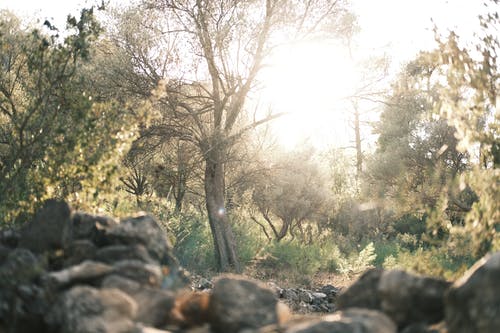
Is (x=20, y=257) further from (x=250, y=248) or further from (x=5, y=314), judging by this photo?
(x=250, y=248)

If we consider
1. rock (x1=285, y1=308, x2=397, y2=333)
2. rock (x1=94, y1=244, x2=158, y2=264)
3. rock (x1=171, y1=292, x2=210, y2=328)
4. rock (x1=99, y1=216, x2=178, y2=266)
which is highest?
rock (x1=99, y1=216, x2=178, y2=266)

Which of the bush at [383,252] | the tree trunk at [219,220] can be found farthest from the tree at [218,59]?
the bush at [383,252]

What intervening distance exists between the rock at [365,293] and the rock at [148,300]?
4.89 feet

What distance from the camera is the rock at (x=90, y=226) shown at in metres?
5.54

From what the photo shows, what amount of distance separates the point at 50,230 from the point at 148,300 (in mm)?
1554

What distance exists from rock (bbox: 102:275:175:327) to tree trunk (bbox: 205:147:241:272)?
1310cm

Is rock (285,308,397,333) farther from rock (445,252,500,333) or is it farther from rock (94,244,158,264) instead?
rock (94,244,158,264)

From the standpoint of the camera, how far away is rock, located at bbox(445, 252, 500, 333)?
3754 millimetres

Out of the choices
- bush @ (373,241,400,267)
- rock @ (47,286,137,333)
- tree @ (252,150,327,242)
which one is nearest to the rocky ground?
rock @ (47,286,137,333)

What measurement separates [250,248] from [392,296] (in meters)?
15.3

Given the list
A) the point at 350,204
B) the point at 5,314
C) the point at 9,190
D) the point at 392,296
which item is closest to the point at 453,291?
the point at 392,296

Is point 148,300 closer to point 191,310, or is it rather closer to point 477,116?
point 191,310

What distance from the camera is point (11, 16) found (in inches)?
1217

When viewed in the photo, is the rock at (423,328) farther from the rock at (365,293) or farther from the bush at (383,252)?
the bush at (383,252)
